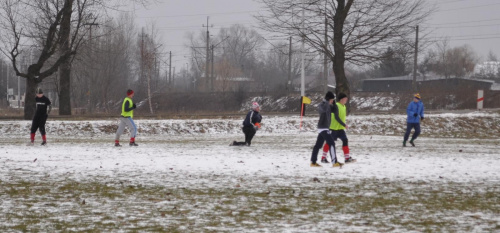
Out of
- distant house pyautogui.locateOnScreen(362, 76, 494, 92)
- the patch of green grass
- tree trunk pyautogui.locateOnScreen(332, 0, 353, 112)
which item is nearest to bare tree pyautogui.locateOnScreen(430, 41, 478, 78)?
distant house pyautogui.locateOnScreen(362, 76, 494, 92)

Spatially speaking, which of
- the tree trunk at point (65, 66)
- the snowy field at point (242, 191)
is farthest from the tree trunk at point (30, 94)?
the snowy field at point (242, 191)

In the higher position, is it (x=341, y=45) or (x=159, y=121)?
(x=341, y=45)

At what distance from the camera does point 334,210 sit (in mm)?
8734

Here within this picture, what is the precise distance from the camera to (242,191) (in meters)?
10.5

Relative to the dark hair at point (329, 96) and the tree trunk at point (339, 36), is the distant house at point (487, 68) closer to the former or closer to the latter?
the tree trunk at point (339, 36)

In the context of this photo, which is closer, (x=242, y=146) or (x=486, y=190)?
(x=486, y=190)

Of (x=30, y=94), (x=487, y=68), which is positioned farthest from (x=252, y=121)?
(x=487, y=68)

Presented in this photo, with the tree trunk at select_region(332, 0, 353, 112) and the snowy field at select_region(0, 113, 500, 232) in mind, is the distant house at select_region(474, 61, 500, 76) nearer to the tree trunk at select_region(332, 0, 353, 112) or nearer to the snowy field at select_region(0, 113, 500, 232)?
the tree trunk at select_region(332, 0, 353, 112)

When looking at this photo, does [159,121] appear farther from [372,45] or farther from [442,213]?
[442,213]

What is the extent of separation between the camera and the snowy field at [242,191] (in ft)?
25.6

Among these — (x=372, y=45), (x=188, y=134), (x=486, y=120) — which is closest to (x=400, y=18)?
(x=372, y=45)

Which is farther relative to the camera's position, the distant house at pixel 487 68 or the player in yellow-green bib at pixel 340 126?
the distant house at pixel 487 68

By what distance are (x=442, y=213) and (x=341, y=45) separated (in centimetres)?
2608

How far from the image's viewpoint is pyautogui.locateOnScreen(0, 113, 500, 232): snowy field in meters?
7.79
